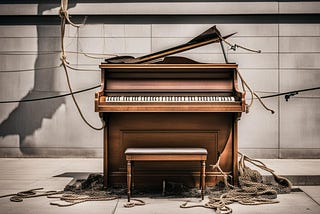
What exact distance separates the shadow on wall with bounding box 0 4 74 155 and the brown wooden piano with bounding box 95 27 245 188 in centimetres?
259

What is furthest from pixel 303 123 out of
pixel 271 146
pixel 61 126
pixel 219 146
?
pixel 61 126

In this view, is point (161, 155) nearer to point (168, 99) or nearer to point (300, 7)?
point (168, 99)

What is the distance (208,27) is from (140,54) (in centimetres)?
114

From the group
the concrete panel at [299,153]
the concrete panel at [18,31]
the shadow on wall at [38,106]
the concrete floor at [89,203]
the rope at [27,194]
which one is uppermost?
the concrete panel at [18,31]

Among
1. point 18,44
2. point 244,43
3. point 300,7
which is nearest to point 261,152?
point 244,43

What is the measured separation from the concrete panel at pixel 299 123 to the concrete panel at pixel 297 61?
0.50m

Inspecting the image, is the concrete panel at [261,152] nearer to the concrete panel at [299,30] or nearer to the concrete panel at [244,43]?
the concrete panel at [244,43]

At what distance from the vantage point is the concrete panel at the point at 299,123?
6.64 metres

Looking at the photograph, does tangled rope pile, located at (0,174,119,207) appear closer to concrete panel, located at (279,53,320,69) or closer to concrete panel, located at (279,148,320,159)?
concrete panel, located at (279,148,320,159)

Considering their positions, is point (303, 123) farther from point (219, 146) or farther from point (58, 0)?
point (58, 0)

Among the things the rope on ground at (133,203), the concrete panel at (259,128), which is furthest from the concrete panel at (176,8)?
the rope on ground at (133,203)

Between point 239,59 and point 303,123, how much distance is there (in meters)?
1.40

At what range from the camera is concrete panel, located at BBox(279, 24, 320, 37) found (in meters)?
6.64

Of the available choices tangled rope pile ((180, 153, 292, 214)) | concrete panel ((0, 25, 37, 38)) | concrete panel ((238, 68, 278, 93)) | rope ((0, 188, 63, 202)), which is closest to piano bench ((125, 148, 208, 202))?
tangled rope pile ((180, 153, 292, 214))
